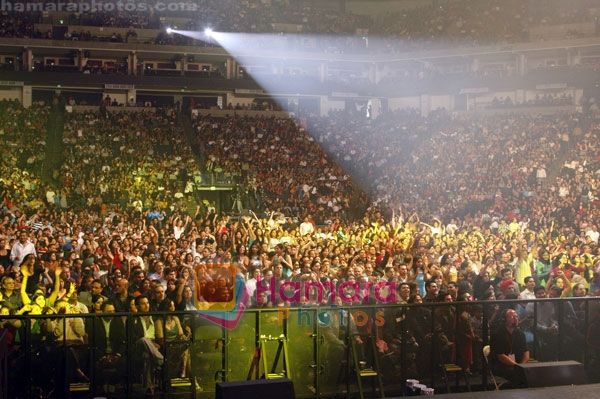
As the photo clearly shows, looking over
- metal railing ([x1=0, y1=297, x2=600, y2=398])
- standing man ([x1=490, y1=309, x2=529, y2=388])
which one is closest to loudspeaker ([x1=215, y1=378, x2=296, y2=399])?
metal railing ([x1=0, y1=297, x2=600, y2=398])

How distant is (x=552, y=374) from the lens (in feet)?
24.3

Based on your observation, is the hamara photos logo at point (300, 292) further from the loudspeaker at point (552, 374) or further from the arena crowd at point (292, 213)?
the loudspeaker at point (552, 374)

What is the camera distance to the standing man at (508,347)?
7.96 metres

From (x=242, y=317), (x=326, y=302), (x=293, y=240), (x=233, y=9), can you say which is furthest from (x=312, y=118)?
(x=242, y=317)

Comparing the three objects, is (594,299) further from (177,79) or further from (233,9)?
(233,9)

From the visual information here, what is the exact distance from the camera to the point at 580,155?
87.7 feet

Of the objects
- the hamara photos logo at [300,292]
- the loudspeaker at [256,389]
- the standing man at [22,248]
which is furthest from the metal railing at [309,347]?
the standing man at [22,248]

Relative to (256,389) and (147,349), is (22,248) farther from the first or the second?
(256,389)

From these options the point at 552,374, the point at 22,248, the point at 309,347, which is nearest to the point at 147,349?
the point at 309,347

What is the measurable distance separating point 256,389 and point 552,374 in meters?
3.30

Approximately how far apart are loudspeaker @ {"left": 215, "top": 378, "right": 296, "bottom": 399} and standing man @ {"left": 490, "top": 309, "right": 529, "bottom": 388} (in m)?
2.92

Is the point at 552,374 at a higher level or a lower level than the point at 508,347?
lower

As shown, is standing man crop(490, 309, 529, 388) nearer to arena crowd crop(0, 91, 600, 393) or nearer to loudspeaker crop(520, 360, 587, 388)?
arena crowd crop(0, 91, 600, 393)

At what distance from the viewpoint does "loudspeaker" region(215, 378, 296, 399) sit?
5.93 metres
